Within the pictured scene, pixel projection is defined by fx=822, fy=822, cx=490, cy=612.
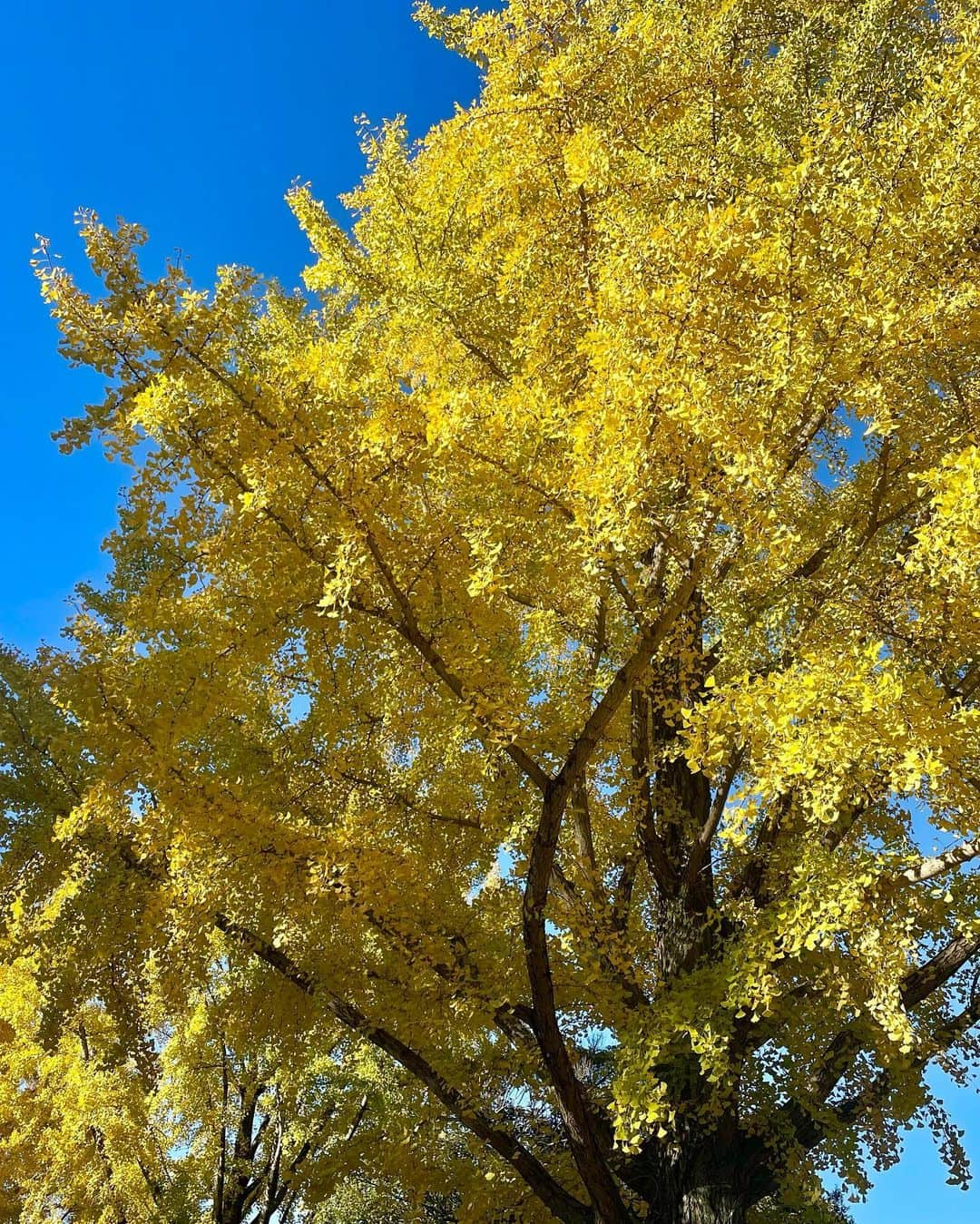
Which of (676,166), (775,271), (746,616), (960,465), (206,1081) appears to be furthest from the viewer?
(206,1081)

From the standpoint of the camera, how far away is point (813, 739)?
9.34 ft

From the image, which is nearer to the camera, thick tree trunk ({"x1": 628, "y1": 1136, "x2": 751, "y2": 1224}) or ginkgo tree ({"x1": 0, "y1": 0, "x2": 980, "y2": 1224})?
ginkgo tree ({"x1": 0, "y1": 0, "x2": 980, "y2": 1224})

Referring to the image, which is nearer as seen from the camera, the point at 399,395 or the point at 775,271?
the point at 775,271

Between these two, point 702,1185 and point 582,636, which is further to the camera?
point 582,636

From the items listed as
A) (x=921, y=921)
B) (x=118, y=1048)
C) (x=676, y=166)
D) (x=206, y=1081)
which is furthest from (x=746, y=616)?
(x=206, y=1081)

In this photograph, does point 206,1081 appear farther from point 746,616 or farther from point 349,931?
point 746,616

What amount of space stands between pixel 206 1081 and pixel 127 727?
7.47 meters

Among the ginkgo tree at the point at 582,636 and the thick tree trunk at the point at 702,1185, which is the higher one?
the ginkgo tree at the point at 582,636

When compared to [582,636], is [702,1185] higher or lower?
lower

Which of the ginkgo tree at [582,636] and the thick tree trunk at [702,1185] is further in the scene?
the thick tree trunk at [702,1185]

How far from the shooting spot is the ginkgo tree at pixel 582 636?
323cm

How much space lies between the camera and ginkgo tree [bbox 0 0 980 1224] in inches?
127

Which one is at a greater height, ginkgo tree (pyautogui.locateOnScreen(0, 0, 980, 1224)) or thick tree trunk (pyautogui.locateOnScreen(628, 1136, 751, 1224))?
ginkgo tree (pyautogui.locateOnScreen(0, 0, 980, 1224))

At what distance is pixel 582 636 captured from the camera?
205 inches
